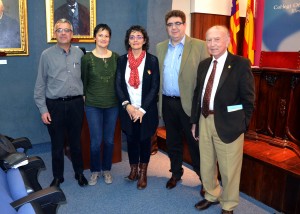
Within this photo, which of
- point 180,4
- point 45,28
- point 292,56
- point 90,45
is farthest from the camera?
point 180,4

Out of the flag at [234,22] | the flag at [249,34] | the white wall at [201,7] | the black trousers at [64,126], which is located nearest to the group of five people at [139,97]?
the black trousers at [64,126]

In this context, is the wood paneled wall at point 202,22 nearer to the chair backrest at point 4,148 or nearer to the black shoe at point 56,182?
the black shoe at point 56,182

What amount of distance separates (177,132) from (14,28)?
2.37 metres

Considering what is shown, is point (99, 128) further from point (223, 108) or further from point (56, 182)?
point (223, 108)

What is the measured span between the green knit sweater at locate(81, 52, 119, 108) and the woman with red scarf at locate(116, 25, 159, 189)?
0.08 metres

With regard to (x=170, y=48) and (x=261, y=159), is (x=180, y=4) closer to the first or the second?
(x=170, y=48)

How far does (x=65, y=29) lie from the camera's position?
243 centimetres

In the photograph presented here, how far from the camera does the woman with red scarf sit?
100 inches

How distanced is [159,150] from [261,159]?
154 cm

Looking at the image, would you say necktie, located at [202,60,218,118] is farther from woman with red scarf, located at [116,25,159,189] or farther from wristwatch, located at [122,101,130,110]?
wristwatch, located at [122,101,130,110]

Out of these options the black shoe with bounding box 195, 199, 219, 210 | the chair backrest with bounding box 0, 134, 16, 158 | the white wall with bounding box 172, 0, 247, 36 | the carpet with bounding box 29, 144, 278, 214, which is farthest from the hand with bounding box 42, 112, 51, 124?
the white wall with bounding box 172, 0, 247, 36

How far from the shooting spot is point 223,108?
6.93ft

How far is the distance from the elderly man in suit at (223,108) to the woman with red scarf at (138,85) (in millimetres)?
432

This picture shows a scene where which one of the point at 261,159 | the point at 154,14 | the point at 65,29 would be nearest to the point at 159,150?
the point at 261,159
